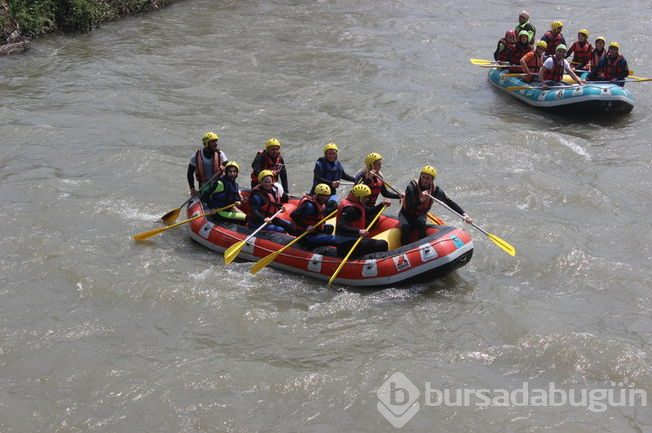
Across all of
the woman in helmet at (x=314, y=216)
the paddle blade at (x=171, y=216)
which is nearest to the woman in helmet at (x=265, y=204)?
the woman in helmet at (x=314, y=216)

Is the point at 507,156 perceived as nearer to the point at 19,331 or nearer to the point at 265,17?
the point at 19,331

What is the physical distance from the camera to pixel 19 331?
26.0 feet

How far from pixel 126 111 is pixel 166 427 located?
8581mm

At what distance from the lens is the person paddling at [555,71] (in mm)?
13678

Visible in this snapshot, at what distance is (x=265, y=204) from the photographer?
9.35 metres

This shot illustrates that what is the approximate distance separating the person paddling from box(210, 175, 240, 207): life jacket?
681 centimetres

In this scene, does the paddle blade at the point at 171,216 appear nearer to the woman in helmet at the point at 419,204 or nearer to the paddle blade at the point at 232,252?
the paddle blade at the point at 232,252

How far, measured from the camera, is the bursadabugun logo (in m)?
6.77

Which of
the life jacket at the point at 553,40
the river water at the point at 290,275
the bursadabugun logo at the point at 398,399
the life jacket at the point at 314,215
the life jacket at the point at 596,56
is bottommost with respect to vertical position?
the bursadabugun logo at the point at 398,399

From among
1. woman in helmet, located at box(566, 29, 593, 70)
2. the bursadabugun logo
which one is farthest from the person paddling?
the bursadabugun logo

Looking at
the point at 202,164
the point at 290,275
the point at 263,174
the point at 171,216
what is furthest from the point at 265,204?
the point at 171,216

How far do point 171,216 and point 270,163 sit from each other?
1444 millimetres

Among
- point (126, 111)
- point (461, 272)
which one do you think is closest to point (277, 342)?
point (461, 272)

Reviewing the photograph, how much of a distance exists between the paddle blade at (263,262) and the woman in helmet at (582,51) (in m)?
8.33
